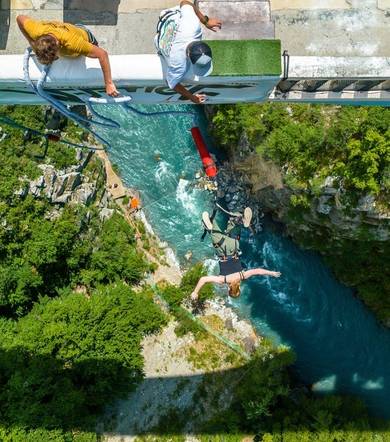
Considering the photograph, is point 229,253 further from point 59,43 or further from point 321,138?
point 59,43

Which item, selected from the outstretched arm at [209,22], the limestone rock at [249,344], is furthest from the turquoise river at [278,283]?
the outstretched arm at [209,22]

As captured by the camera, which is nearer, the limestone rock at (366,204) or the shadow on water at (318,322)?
the limestone rock at (366,204)

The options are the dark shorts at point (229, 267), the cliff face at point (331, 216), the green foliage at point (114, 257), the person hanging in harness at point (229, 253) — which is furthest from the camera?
the green foliage at point (114, 257)

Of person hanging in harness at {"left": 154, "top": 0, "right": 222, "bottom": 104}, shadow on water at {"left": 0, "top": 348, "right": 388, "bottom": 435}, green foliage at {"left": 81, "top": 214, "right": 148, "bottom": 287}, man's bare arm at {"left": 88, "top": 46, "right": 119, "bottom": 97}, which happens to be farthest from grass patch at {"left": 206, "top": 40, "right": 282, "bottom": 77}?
shadow on water at {"left": 0, "top": 348, "right": 388, "bottom": 435}

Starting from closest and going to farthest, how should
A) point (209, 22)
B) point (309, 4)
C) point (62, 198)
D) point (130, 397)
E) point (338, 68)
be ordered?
point (209, 22)
point (338, 68)
point (309, 4)
point (62, 198)
point (130, 397)

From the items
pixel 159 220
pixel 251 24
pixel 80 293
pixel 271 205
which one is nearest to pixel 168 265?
pixel 159 220

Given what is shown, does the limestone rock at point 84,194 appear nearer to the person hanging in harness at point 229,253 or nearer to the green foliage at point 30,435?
the person hanging in harness at point 229,253

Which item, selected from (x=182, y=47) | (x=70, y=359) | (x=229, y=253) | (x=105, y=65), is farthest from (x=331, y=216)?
(x=70, y=359)
